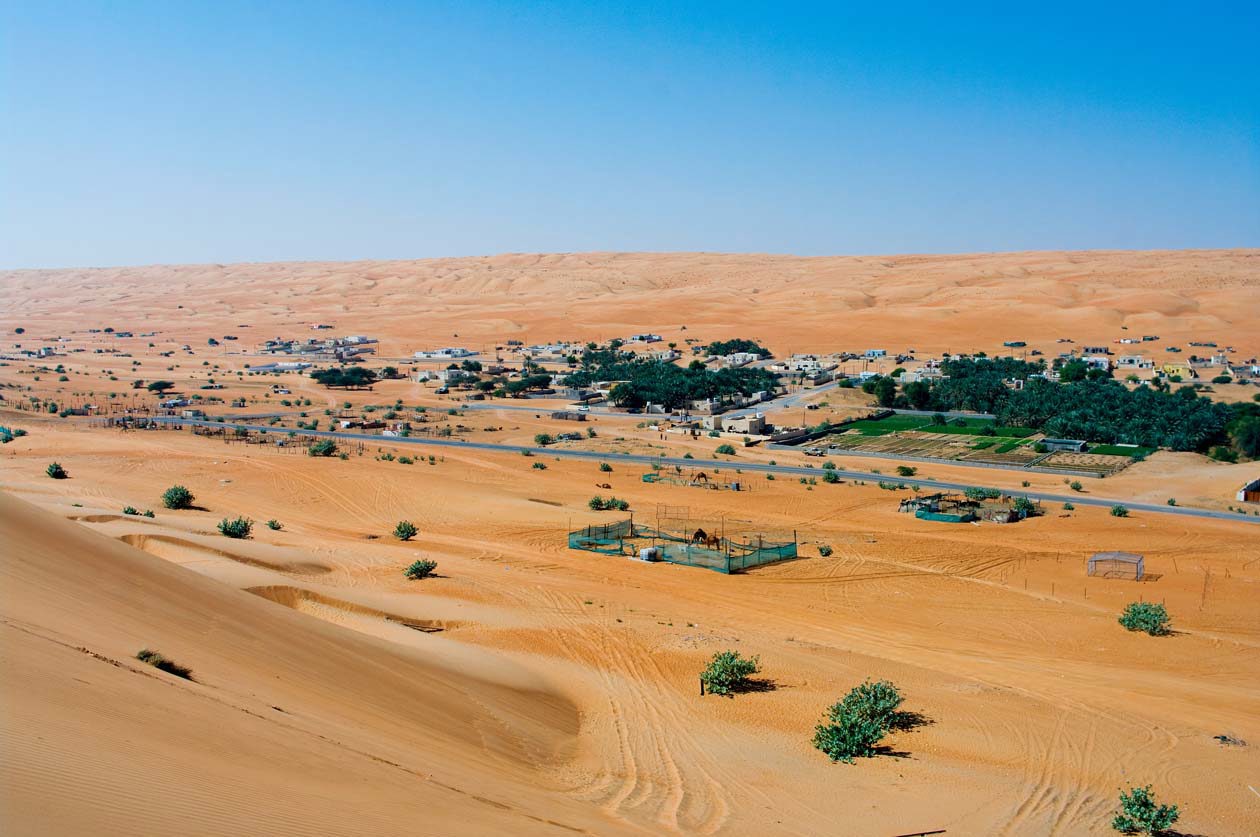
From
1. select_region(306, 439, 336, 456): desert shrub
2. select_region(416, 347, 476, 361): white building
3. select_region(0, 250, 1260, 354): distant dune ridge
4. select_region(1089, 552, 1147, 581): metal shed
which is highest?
select_region(0, 250, 1260, 354): distant dune ridge

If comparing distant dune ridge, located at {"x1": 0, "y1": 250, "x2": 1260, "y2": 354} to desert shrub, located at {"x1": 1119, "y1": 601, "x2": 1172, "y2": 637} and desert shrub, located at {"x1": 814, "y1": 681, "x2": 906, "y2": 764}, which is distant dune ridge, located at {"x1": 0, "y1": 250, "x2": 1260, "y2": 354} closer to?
desert shrub, located at {"x1": 1119, "y1": 601, "x2": 1172, "y2": 637}

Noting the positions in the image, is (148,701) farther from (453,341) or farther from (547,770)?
(453,341)

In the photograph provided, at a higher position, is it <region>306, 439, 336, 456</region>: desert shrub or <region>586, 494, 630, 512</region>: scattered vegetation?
<region>306, 439, 336, 456</region>: desert shrub

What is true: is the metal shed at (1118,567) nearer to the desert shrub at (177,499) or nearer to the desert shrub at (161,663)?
the desert shrub at (161,663)

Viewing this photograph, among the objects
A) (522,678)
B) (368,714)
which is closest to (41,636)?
(368,714)

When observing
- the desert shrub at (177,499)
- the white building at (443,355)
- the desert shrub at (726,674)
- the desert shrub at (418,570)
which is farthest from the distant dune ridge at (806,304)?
the desert shrub at (726,674)

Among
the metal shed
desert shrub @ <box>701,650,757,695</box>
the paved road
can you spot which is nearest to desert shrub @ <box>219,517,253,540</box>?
desert shrub @ <box>701,650,757,695</box>
